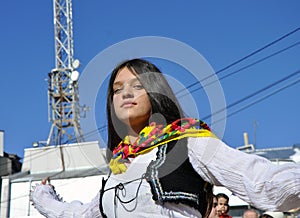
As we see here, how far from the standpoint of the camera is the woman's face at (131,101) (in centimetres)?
235

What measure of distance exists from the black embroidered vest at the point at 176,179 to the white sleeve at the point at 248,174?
1.3 inches

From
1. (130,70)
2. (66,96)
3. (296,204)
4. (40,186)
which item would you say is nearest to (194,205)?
(296,204)

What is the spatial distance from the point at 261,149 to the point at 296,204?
62.9 ft

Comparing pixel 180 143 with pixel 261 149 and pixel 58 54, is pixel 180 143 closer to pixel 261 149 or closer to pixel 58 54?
pixel 261 149

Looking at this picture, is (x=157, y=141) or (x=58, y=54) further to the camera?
(x=58, y=54)

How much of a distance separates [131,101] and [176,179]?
37cm

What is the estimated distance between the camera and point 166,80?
7.72ft

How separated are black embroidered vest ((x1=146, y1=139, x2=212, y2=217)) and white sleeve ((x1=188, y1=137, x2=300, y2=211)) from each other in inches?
1.3

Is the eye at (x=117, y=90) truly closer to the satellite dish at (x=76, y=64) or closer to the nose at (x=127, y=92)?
the nose at (x=127, y=92)

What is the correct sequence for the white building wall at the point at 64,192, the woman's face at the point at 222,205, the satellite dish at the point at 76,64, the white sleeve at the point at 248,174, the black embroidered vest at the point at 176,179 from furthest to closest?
the satellite dish at the point at 76,64 → the white building wall at the point at 64,192 → the woman's face at the point at 222,205 → the black embroidered vest at the point at 176,179 → the white sleeve at the point at 248,174

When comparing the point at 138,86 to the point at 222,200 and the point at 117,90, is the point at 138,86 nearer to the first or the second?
the point at 117,90

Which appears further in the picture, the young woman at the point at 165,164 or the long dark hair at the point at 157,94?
the long dark hair at the point at 157,94

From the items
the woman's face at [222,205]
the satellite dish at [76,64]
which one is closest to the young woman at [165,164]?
the woman's face at [222,205]

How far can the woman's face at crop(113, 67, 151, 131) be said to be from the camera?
2.35 metres
